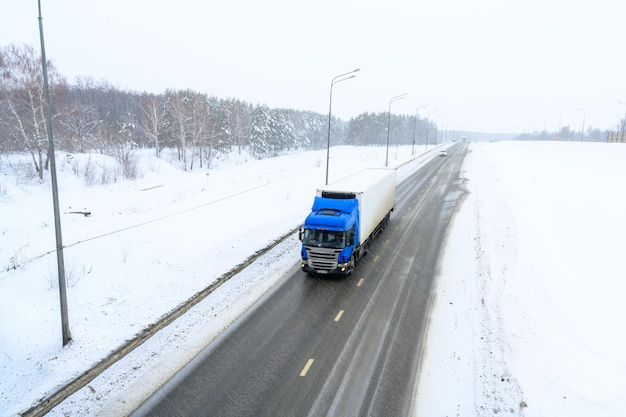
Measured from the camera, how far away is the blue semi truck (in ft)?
48.1

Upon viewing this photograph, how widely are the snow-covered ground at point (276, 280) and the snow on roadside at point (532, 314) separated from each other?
0.16ft

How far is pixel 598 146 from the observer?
40.2 meters

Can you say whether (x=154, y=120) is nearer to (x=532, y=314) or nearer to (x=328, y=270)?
(x=328, y=270)

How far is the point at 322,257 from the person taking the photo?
1479 cm

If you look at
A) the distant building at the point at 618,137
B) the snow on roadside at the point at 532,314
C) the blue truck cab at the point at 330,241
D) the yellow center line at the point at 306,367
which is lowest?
the yellow center line at the point at 306,367

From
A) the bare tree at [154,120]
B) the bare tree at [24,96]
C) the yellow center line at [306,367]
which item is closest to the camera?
the yellow center line at [306,367]

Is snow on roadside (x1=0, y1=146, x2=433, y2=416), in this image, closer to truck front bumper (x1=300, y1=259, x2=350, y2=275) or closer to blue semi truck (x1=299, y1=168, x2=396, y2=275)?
truck front bumper (x1=300, y1=259, x2=350, y2=275)

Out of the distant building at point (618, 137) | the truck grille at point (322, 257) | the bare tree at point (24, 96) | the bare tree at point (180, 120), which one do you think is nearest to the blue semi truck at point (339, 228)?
the truck grille at point (322, 257)

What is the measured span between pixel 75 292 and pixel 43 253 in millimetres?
4969

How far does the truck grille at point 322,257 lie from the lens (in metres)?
14.7

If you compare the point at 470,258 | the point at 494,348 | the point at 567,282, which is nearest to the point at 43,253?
the point at 494,348

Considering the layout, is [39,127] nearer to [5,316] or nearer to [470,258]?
[5,316]

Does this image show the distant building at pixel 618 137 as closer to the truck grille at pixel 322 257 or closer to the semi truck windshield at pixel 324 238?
the semi truck windshield at pixel 324 238

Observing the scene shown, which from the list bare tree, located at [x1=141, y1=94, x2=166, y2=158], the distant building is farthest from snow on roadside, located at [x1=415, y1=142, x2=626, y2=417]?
bare tree, located at [x1=141, y1=94, x2=166, y2=158]
